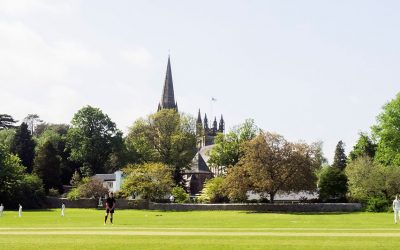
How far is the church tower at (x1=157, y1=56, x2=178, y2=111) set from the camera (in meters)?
151

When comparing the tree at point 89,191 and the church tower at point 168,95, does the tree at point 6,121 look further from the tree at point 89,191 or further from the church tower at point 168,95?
the tree at point 89,191

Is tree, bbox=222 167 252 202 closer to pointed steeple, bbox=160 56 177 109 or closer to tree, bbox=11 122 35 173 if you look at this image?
tree, bbox=11 122 35 173

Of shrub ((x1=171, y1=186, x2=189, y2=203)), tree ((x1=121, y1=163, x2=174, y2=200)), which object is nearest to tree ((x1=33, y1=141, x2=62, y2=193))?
tree ((x1=121, y1=163, x2=174, y2=200))

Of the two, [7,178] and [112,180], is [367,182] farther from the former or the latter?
[7,178]

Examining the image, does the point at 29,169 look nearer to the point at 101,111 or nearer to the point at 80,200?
the point at 101,111

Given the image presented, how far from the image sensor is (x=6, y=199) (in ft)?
238

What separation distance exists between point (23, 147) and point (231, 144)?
4184 cm

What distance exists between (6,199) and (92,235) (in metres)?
56.1

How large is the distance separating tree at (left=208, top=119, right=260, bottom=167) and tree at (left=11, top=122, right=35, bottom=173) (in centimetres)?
3747

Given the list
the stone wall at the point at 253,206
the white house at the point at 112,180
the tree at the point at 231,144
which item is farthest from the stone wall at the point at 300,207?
the white house at the point at 112,180

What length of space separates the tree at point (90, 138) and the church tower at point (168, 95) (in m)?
53.5

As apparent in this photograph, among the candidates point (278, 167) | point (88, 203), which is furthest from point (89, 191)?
point (278, 167)

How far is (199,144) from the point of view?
158500 millimetres

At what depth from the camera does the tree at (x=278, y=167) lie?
60.2 m
